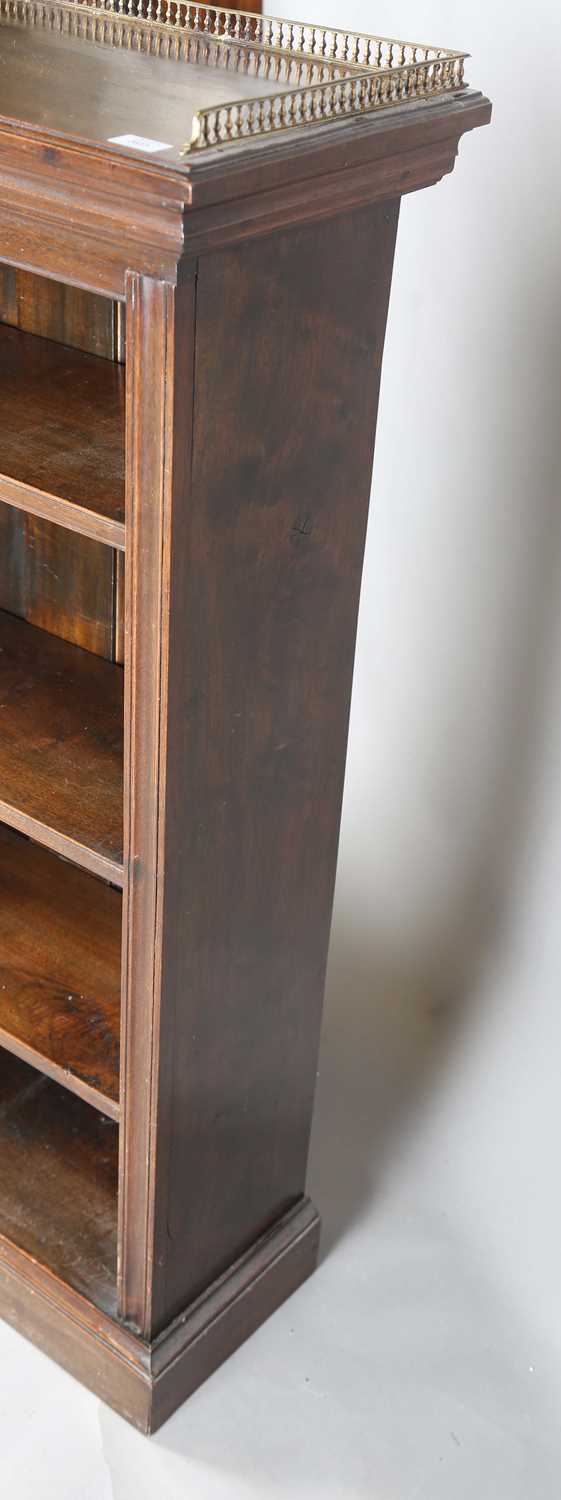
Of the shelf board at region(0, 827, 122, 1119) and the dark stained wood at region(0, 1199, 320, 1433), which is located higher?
the shelf board at region(0, 827, 122, 1119)

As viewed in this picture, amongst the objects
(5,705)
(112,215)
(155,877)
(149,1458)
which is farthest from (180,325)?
(149,1458)

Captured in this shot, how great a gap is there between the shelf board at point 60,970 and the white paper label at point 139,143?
96cm

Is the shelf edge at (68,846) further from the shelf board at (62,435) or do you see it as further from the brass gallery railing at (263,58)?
the brass gallery railing at (263,58)

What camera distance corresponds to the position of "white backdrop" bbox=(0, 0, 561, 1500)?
187 cm

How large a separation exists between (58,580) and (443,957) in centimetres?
98

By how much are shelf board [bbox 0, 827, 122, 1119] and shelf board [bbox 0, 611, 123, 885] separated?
255mm

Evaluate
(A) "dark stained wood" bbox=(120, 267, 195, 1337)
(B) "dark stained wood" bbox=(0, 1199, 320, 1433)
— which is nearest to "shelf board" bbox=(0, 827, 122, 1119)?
(A) "dark stained wood" bbox=(120, 267, 195, 1337)

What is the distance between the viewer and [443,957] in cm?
254

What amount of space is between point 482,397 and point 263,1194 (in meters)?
1.12

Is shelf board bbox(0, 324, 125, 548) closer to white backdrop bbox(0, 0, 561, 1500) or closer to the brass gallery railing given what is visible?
the brass gallery railing

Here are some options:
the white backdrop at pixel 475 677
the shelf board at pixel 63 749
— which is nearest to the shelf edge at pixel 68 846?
the shelf board at pixel 63 749

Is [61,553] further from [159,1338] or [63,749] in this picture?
[159,1338]

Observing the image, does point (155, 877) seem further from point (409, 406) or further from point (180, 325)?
point (409, 406)

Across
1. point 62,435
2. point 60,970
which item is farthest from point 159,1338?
point 62,435
